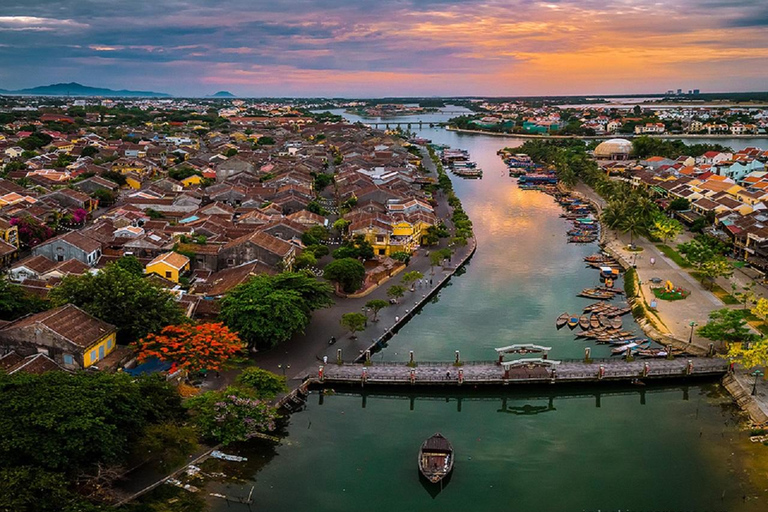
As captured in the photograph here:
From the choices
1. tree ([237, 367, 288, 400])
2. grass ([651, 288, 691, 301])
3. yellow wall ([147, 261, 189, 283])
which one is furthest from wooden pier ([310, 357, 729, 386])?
yellow wall ([147, 261, 189, 283])

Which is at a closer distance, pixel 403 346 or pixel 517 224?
pixel 403 346

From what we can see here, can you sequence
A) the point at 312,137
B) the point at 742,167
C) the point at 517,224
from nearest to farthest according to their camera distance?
the point at 517,224 < the point at 742,167 < the point at 312,137

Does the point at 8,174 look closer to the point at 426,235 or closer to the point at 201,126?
the point at 426,235

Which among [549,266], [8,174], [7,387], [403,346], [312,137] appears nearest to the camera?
[7,387]

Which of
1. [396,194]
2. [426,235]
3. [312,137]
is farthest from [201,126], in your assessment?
[426,235]

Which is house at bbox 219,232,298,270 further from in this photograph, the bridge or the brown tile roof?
the brown tile roof

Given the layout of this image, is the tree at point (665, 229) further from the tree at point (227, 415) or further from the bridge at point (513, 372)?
the tree at point (227, 415)
